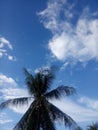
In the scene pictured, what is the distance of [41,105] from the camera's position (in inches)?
979

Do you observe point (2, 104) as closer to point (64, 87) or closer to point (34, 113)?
point (34, 113)

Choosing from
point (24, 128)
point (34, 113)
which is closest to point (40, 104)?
point (34, 113)

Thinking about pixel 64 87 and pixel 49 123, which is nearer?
pixel 49 123

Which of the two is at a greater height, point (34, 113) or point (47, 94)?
point (47, 94)

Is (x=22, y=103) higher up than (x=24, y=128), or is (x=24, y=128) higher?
(x=22, y=103)

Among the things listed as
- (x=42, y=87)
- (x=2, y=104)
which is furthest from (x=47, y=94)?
(x=2, y=104)

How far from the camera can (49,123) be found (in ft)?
78.3

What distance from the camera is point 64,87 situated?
25.8 metres

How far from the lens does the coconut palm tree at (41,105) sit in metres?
24.2

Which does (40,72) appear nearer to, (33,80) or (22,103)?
(33,80)

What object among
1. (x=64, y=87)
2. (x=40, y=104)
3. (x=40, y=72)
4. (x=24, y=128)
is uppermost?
(x=40, y=72)

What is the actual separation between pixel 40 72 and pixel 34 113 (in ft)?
13.3

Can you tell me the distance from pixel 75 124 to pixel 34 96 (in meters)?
4.47

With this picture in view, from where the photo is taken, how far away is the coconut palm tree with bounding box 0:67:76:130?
79.5ft
